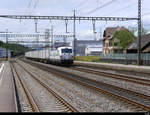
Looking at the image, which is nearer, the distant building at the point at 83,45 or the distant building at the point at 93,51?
the distant building at the point at 93,51

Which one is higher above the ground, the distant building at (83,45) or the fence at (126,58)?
the distant building at (83,45)

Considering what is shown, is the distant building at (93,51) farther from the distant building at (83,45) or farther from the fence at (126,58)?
the fence at (126,58)

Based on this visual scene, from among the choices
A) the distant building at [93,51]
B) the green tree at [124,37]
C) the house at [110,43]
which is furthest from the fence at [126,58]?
the distant building at [93,51]

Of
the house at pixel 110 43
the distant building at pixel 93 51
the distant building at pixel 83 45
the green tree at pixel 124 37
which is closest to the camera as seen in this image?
the green tree at pixel 124 37

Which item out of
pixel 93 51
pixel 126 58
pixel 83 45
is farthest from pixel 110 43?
pixel 83 45

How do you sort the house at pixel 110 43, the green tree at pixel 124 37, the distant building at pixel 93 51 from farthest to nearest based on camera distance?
1. the distant building at pixel 93 51
2. the house at pixel 110 43
3. the green tree at pixel 124 37

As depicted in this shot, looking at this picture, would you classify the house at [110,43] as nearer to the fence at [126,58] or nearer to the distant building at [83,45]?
the fence at [126,58]

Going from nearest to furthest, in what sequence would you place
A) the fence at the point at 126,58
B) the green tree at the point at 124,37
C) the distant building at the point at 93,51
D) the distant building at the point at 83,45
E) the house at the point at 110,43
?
1. the fence at the point at 126,58
2. the green tree at the point at 124,37
3. the house at the point at 110,43
4. the distant building at the point at 93,51
5. the distant building at the point at 83,45

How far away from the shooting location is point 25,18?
29.5 m

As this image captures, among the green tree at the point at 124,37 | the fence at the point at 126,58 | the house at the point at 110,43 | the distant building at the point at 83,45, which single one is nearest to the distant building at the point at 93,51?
the distant building at the point at 83,45

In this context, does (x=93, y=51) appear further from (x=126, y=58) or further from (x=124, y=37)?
(x=126, y=58)

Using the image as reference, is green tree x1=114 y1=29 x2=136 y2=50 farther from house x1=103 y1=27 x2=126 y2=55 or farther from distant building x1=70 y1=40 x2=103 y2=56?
distant building x1=70 y1=40 x2=103 y2=56

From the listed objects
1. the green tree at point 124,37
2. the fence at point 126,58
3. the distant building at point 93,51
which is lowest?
the fence at point 126,58

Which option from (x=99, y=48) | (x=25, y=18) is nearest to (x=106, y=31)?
(x=99, y=48)
